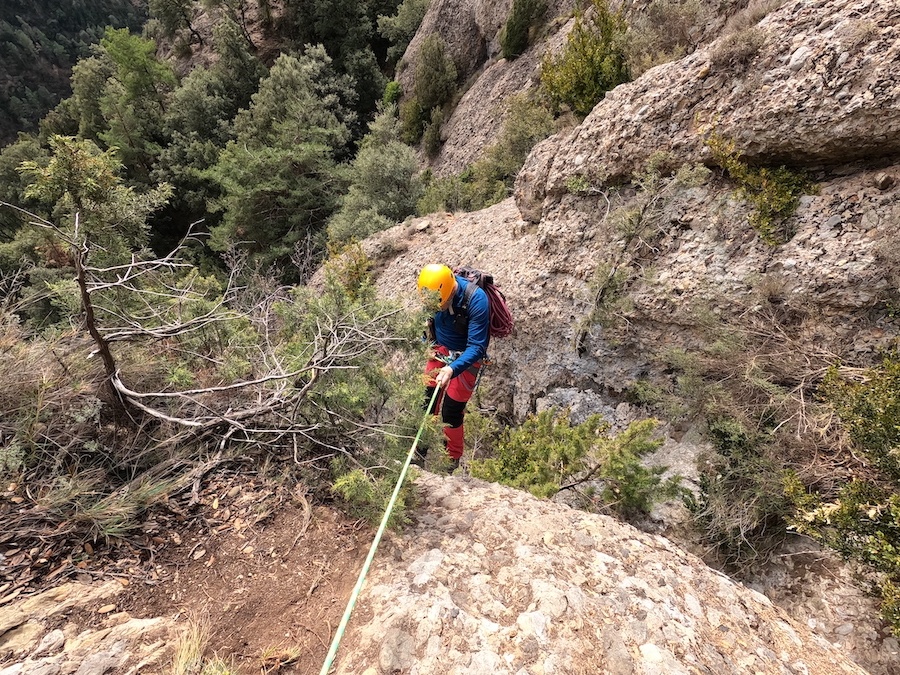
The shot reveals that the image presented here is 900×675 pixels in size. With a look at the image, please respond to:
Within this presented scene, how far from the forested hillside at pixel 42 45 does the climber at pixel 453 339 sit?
5795 cm

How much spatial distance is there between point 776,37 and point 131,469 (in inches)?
254

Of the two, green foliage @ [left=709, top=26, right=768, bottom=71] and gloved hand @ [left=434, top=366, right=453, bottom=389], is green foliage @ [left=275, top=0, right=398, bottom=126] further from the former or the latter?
gloved hand @ [left=434, top=366, right=453, bottom=389]

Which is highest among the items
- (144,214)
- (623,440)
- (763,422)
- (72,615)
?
(144,214)

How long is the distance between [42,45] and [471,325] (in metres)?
71.4

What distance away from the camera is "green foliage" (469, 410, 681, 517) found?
11.4ft

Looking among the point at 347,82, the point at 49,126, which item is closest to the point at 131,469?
the point at 347,82

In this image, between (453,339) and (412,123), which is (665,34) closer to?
(453,339)

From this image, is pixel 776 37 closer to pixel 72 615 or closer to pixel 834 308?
pixel 834 308

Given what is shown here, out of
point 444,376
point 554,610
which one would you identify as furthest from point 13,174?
point 554,610

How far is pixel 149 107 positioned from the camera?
2066cm

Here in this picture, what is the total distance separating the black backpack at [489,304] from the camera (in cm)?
409

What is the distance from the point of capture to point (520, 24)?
46.6 feet

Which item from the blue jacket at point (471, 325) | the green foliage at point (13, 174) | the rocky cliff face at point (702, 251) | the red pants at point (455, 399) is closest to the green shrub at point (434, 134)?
the rocky cliff face at point (702, 251)

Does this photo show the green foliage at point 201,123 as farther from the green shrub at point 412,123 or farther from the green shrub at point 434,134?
the green shrub at point 434,134
